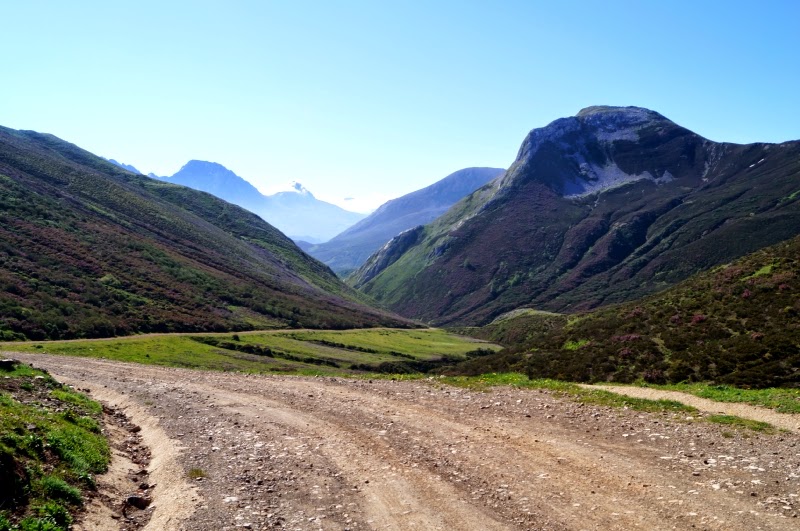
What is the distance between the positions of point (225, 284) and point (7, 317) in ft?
188

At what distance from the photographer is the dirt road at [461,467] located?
1105cm

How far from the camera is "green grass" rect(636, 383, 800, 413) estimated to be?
19109 millimetres

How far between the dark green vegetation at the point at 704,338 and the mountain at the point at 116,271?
53328mm

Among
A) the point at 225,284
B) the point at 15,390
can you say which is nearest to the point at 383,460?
the point at 15,390

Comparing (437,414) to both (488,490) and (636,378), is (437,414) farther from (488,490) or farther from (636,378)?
(636,378)

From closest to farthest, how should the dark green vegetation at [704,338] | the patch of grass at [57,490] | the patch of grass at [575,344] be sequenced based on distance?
the patch of grass at [57,490] → the dark green vegetation at [704,338] → the patch of grass at [575,344]

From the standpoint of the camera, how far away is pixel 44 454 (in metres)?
12.6

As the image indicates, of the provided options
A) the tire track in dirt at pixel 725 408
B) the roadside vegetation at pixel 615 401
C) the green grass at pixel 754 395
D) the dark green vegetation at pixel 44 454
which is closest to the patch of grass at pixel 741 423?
the roadside vegetation at pixel 615 401

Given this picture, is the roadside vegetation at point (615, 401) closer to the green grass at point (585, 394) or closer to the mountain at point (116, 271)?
the green grass at point (585, 394)

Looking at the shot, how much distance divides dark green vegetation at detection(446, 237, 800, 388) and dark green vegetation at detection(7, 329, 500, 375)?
23652 millimetres

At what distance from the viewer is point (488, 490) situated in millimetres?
12570

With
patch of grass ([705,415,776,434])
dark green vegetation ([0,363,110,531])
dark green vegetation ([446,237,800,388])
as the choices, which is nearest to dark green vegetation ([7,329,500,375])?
dark green vegetation ([0,363,110,531])

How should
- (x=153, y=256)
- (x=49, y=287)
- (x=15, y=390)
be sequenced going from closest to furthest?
(x=15, y=390) < (x=49, y=287) < (x=153, y=256)

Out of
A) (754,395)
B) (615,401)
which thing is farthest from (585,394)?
(754,395)
